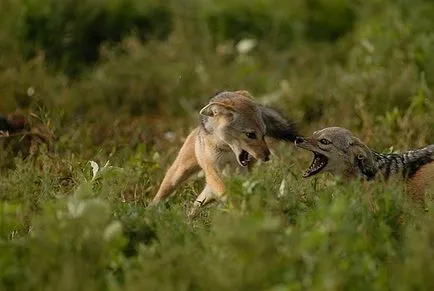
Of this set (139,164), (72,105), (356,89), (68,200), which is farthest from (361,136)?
(68,200)

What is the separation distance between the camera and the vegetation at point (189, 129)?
6.39m

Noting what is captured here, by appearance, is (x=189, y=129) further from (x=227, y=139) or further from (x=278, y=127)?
(x=227, y=139)

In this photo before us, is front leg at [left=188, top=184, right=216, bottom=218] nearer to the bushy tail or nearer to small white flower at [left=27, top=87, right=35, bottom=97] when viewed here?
the bushy tail

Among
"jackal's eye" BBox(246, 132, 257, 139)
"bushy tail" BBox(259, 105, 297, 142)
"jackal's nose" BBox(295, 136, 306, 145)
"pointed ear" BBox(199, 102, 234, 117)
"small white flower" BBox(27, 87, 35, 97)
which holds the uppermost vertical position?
"pointed ear" BBox(199, 102, 234, 117)

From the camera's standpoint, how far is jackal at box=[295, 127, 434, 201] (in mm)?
9180

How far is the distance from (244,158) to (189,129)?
2.86m

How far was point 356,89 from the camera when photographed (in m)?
12.6

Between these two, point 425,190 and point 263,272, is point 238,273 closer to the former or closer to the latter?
point 263,272

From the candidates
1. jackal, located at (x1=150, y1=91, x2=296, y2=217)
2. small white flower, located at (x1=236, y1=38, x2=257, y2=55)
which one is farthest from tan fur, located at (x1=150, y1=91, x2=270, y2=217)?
small white flower, located at (x1=236, y1=38, x2=257, y2=55)

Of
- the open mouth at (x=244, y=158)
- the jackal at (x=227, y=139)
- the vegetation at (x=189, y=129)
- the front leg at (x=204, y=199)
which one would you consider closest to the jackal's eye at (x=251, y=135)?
the jackal at (x=227, y=139)

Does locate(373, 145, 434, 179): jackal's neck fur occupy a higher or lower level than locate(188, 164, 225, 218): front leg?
higher

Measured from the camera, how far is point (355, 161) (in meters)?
9.29

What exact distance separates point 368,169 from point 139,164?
2.01 m

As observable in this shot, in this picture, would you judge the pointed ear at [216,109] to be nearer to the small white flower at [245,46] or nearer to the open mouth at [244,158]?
the open mouth at [244,158]
